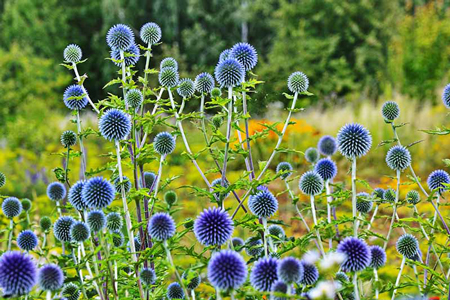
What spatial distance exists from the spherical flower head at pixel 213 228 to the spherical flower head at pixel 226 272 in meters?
0.22

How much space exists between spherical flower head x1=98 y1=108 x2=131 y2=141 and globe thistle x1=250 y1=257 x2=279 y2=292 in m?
1.02

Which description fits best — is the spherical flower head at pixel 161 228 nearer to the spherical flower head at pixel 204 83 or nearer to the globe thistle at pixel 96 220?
the globe thistle at pixel 96 220

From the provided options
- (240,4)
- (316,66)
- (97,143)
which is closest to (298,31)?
(316,66)

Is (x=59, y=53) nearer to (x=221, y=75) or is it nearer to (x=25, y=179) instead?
(x=25, y=179)

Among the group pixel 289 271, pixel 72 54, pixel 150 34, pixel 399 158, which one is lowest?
pixel 289 271

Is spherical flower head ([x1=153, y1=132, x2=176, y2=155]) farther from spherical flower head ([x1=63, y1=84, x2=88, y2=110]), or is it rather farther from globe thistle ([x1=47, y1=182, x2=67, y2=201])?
globe thistle ([x1=47, y1=182, x2=67, y2=201])

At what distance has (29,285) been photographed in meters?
1.79

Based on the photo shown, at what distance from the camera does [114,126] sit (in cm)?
246

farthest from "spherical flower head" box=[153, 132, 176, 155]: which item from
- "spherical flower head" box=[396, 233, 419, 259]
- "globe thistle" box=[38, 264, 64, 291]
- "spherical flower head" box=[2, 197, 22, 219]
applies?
"spherical flower head" box=[396, 233, 419, 259]

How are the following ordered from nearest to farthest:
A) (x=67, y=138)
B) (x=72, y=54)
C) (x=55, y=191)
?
(x=67, y=138)
(x=72, y=54)
(x=55, y=191)

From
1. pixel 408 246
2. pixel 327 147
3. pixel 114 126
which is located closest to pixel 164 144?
pixel 114 126

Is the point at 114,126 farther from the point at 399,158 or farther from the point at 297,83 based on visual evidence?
the point at 399,158

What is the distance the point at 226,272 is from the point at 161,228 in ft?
1.38

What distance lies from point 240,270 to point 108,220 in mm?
1000
